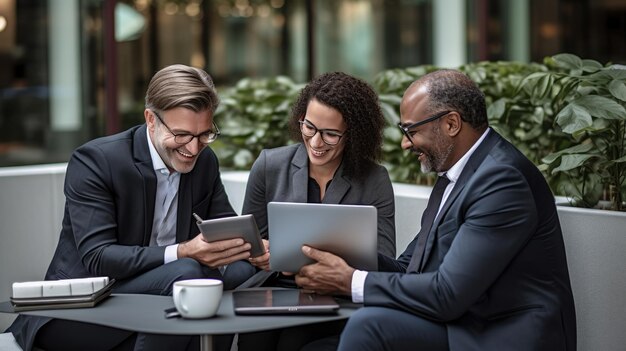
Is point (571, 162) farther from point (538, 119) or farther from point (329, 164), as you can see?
point (329, 164)

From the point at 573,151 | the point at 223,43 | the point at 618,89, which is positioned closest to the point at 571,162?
the point at 573,151

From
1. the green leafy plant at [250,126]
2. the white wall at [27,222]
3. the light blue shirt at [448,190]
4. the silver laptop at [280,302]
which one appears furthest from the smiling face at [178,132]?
A: the green leafy plant at [250,126]

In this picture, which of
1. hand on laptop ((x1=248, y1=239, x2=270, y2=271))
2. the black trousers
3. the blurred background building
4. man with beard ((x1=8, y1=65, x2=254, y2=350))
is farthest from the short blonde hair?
the blurred background building

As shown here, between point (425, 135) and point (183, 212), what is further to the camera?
point (183, 212)

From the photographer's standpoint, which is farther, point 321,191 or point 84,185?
point 321,191

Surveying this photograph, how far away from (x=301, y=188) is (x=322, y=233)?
2.30ft

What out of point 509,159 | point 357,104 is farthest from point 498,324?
point 357,104

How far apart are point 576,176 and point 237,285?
143 centimetres

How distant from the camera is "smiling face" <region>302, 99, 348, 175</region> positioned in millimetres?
3521

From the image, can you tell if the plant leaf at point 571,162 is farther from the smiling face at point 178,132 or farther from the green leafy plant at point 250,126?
the green leafy plant at point 250,126

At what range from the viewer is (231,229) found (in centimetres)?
297

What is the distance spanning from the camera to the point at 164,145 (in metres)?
3.32

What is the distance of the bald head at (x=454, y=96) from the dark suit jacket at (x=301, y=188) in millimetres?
635

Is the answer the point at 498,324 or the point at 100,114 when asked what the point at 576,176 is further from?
the point at 100,114
